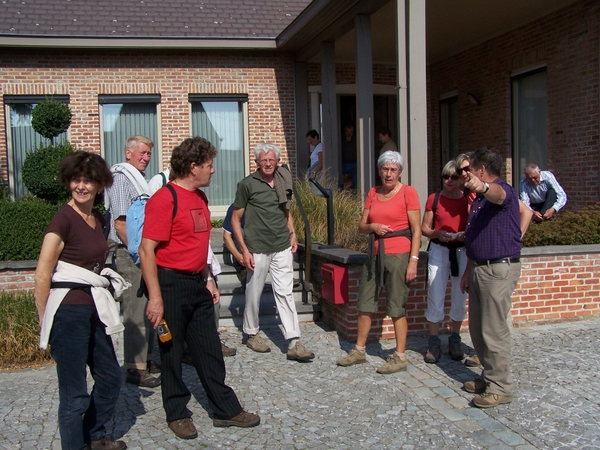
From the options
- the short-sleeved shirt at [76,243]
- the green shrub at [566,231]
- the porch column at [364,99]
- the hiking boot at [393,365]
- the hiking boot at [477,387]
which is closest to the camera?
the short-sleeved shirt at [76,243]

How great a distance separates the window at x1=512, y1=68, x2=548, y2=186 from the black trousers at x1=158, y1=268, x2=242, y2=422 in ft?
27.2

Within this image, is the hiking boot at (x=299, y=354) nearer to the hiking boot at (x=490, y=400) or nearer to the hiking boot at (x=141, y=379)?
the hiking boot at (x=141, y=379)

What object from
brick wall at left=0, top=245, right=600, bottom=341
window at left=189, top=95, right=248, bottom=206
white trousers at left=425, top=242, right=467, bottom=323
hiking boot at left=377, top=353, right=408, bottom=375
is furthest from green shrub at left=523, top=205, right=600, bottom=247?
window at left=189, top=95, right=248, bottom=206

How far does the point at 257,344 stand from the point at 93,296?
2513 millimetres

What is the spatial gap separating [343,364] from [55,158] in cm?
620

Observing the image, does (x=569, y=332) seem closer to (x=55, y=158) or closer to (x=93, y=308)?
(x=93, y=308)

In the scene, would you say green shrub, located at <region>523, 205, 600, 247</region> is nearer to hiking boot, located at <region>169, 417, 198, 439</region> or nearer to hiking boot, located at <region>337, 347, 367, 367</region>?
hiking boot, located at <region>337, 347, 367, 367</region>

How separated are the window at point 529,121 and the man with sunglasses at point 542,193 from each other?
2715 mm

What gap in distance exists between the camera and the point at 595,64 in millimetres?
9258

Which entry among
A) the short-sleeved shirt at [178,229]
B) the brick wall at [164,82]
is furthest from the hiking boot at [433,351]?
the brick wall at [164,82]

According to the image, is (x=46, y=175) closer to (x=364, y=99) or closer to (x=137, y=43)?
(x=137, y=43)

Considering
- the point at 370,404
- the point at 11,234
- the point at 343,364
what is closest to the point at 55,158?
the point at 11,234

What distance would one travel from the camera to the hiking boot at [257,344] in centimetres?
588

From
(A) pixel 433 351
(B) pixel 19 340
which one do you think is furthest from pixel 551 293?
(B) pixel 19 340
